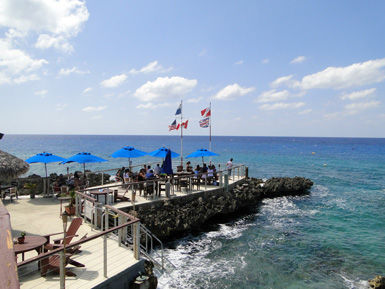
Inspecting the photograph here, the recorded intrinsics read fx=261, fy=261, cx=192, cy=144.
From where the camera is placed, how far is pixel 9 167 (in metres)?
10.4

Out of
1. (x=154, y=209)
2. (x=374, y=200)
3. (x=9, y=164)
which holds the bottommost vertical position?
(x=374, y=200)

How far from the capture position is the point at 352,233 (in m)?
15.1

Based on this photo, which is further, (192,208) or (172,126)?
(172,126)

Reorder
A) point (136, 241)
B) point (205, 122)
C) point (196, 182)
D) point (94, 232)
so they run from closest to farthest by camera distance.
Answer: point (136, 241)
point (94, 232)
point (196, 182)
point (205, 122)

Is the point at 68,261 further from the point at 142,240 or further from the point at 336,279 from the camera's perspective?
the point at 336,279

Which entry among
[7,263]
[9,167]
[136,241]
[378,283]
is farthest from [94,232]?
[378,283]

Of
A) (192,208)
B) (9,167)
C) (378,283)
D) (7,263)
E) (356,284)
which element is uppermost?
(7,263)

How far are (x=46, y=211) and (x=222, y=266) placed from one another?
8263 mm

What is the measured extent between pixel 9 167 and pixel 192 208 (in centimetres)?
900

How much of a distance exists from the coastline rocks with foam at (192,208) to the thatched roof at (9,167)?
5030 mm

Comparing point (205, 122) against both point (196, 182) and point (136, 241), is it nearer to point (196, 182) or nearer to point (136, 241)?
point (196, 182)

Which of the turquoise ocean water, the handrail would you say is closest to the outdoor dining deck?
the turquoise ocean water

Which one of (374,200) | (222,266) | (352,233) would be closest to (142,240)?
(222,266)

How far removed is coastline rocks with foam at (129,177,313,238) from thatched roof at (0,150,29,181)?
503 centimetres
